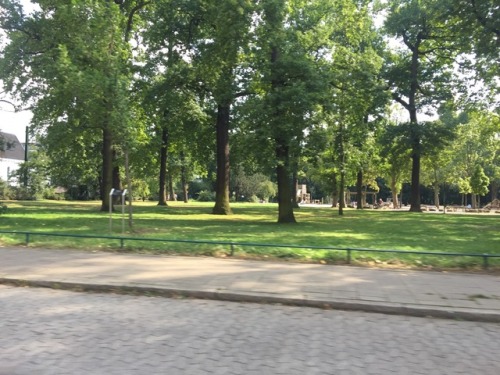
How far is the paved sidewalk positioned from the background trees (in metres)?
8.49

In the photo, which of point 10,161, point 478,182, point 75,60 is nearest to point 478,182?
point 478,182

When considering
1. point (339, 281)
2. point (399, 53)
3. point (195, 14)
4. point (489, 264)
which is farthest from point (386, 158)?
point (339, 281)

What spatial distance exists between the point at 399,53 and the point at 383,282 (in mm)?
38551

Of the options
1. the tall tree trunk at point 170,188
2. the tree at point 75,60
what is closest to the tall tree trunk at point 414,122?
the tree at point 75,60

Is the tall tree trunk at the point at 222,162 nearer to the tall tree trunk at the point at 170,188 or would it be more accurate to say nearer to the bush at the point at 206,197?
the tall tree trunk at the point at 170,188

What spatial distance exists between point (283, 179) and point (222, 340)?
59.6ft

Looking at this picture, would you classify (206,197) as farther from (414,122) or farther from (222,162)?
(222,162)

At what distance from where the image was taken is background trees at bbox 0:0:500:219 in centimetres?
1977

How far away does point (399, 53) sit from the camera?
43094mm

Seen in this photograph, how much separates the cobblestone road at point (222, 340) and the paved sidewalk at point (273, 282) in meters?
0.30

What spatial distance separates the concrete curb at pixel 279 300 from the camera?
700 cm

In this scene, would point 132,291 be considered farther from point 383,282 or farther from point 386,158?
point 386,158

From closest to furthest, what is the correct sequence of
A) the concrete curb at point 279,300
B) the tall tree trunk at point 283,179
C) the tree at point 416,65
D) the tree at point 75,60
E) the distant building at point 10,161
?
the concrete curb at point 279,300
the tree at point 75,60
the tall tree trunk at point 283,179
the tree at point 416,65
the distant building at point 10,161

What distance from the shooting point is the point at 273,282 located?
8680 mm
